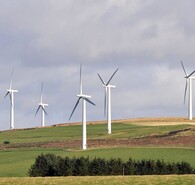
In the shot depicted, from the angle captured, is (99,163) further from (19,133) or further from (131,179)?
(19,133)

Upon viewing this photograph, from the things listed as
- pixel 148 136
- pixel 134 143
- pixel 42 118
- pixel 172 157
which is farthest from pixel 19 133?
pixel 172 157

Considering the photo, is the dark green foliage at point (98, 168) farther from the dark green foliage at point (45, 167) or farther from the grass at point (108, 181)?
the grass at point (108, 181)

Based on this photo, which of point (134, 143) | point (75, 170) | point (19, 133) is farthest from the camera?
point (19, 133)

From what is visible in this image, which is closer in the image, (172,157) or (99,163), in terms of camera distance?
(99,163)

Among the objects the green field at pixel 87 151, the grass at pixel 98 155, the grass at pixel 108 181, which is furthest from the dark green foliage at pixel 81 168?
the grass at pixel 108 181

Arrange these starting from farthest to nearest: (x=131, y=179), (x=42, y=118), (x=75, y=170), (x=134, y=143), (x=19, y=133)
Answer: (x=42, y=118)
(x=19, y=133)
(x=134, y=143)
(x=75, y=170)
(x=131, y=179)

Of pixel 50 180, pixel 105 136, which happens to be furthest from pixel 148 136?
pixel 50 180

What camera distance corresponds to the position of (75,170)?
65812 mm

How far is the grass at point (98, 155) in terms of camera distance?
7981 centimetres

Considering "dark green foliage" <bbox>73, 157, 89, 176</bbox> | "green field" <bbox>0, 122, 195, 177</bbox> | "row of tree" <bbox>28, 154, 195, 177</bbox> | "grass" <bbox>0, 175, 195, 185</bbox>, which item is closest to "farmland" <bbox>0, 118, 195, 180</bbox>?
"green field" <bbox>0, 122, 195, 177</bbox>

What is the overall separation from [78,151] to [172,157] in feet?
58.4

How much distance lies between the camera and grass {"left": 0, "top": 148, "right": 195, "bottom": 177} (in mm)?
79812

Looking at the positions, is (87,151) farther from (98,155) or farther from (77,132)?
(77,132)

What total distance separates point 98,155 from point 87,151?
7.25 m
